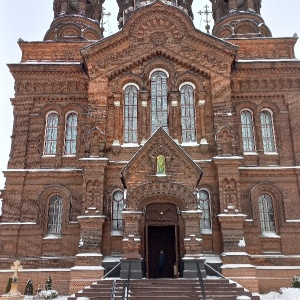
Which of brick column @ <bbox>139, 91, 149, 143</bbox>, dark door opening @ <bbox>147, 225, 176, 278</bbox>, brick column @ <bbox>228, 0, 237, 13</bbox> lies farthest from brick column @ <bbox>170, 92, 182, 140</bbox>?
brick column @ <bbox>228, 0, 237, 13</bbox>

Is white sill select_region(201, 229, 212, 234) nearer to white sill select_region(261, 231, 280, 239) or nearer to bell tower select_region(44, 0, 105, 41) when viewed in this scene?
white sill select_region(261, 231, 280, 239)

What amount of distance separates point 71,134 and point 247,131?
907 centimetres

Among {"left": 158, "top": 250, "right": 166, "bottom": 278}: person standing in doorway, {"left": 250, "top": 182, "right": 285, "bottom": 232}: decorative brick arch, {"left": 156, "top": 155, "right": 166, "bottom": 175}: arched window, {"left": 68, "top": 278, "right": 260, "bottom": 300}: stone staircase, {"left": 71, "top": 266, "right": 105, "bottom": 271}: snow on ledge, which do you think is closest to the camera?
{"left": 68, "top": 278, "right": 260, "bottom": 300}: stone staircase

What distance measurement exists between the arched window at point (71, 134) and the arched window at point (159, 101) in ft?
13.5

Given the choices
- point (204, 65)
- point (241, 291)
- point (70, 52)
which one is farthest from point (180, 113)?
point (241, 291)

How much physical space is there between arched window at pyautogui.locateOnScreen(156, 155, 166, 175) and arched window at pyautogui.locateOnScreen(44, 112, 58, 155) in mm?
6036

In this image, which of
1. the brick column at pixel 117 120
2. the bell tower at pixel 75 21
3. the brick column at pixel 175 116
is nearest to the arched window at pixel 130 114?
the brick column at pixel 117 120

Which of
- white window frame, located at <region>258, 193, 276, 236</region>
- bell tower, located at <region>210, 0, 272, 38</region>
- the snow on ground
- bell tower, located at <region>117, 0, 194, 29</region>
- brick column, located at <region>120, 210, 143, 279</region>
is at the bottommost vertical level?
the snow on ground

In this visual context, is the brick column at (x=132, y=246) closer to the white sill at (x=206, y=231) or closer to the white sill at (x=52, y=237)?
the white sill at (x=206, y=231)

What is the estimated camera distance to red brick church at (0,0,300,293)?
18188 millimetres

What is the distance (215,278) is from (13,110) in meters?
13.2

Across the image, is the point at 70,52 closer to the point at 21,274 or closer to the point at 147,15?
the point at 147,15

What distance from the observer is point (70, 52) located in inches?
936

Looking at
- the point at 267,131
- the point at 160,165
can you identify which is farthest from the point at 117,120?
the point at 267,131
